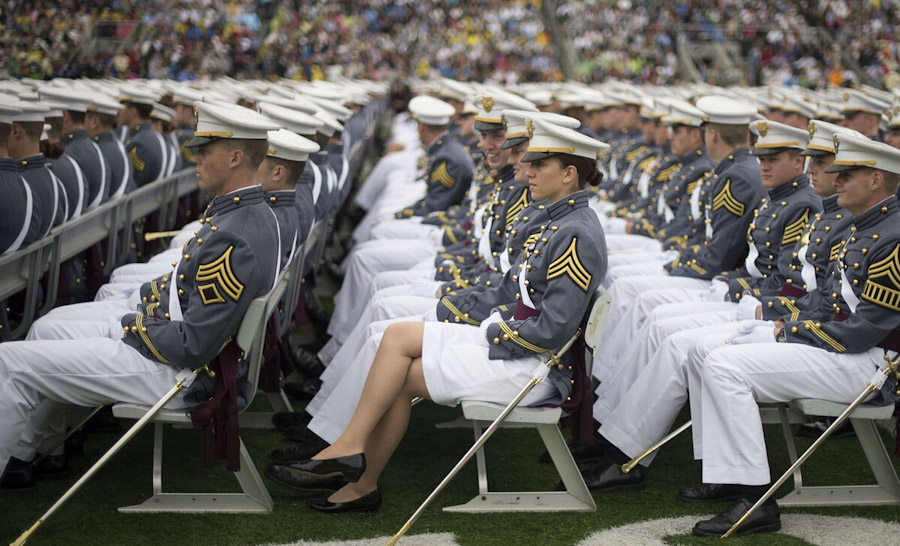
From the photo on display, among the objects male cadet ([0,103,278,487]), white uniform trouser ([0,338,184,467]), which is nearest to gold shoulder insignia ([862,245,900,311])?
male cadet ([0,103,278,487])

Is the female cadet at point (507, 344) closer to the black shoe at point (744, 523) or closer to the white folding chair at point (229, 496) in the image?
the white folding chair at point (229, 496)

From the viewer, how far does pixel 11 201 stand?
5355 mm

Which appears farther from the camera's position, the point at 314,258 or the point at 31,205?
the point at 314,258

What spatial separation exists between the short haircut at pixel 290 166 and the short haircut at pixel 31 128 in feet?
5.10

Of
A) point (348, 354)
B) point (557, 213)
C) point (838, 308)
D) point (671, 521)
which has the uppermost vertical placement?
point (557, 213)

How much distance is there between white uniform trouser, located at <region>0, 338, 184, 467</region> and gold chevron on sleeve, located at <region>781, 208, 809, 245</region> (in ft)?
9.68

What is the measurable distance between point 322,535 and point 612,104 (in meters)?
8.65

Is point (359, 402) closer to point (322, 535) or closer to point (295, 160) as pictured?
point (322, 535)

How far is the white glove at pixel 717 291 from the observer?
5742 millimetres

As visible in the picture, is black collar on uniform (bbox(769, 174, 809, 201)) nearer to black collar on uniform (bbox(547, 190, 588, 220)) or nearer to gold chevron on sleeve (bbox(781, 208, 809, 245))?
gold chevron on sleeve (bbox(781, 208, 809, 245))

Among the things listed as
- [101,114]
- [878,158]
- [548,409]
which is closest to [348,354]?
[548,409]

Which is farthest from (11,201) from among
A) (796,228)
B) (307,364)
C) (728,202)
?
(796,228)

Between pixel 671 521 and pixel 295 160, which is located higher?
pixel 295 160

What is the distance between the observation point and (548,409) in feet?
14.3
